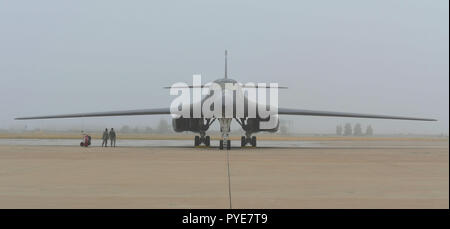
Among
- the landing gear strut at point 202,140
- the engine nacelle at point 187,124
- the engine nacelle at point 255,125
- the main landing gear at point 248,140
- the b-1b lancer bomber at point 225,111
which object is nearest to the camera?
the b-1b lancer bomber at point 225,111

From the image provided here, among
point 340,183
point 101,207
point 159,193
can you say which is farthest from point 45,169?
point 340,183

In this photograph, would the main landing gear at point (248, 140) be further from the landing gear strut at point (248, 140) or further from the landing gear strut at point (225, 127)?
the landing gear strut at point (225, 127)

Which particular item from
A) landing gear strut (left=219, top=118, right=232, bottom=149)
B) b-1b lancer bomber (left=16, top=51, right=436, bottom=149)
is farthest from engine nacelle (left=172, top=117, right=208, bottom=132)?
landing gear strut (left=219, top=118, right=232, bottom=149)

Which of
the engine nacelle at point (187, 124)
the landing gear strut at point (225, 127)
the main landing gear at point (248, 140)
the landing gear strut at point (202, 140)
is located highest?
the engine nacelle at point (187, 124)

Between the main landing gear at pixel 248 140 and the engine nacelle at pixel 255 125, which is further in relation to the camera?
the main landing gear at pixel 248 140

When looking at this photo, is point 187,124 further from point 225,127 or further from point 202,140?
point 225,127

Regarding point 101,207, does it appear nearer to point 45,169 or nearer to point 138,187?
point 138,187

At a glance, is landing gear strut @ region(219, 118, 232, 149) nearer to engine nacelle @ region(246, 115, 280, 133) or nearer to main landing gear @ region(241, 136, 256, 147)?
engine nacelle @ region(246, 115, 280, 133)

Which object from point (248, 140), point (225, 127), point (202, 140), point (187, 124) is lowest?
point (225, 127)

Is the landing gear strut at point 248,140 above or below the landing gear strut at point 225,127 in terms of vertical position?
above

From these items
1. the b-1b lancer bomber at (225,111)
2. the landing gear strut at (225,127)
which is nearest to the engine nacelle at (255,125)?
the b-1b lancer bomber at (225,111)

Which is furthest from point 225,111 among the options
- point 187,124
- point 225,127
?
point 187,124

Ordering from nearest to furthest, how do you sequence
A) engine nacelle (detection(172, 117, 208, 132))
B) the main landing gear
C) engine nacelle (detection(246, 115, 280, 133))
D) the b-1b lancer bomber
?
Answer: the b-1b lancer bomber < engine nacelle (detection(172, 117, 208, 132)) < engine nacelle (detection(246, 115, 280, 133)) < the main landing gear
